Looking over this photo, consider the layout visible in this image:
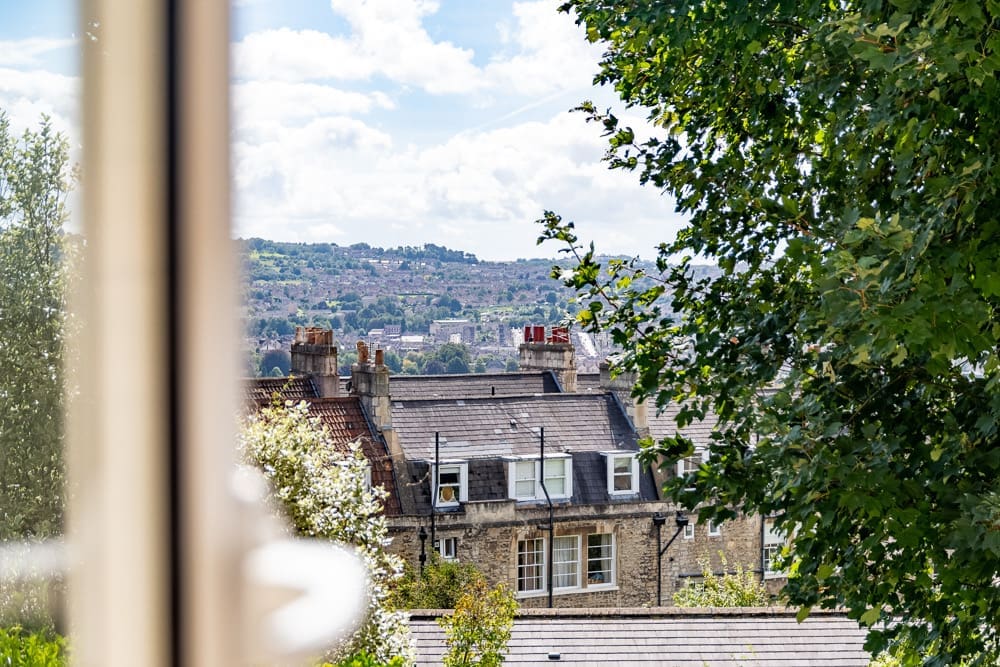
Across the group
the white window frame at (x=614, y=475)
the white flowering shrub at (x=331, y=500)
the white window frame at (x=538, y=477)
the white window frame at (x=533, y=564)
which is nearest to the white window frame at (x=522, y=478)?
the white window frame at (x=538, y=477)

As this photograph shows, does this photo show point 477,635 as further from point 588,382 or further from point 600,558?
point 588,382

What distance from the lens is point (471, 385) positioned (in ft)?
41.4

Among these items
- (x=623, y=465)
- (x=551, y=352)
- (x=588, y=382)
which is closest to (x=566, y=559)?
(x=623, y=465)

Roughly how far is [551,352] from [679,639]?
706 centimetres

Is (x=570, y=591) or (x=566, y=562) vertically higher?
(x=566, y=562)

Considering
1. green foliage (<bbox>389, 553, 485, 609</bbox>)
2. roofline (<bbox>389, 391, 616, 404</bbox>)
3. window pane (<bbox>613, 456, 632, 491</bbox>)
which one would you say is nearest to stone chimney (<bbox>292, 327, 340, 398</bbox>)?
roofline (<bbox>389, 391, 616, 404</bbox>)

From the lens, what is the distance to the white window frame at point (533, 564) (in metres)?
11.0

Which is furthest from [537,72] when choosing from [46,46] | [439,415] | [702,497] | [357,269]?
[439,415]

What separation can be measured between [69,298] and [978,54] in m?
1.68

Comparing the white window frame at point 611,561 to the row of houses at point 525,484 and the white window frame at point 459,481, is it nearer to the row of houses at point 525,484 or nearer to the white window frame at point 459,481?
the row of houses at point 525,484

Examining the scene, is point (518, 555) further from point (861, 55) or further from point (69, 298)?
point (69, 298)

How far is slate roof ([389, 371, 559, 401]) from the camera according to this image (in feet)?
40.0

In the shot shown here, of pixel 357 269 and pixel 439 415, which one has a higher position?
pixel 357 269

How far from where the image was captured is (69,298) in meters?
0.87
